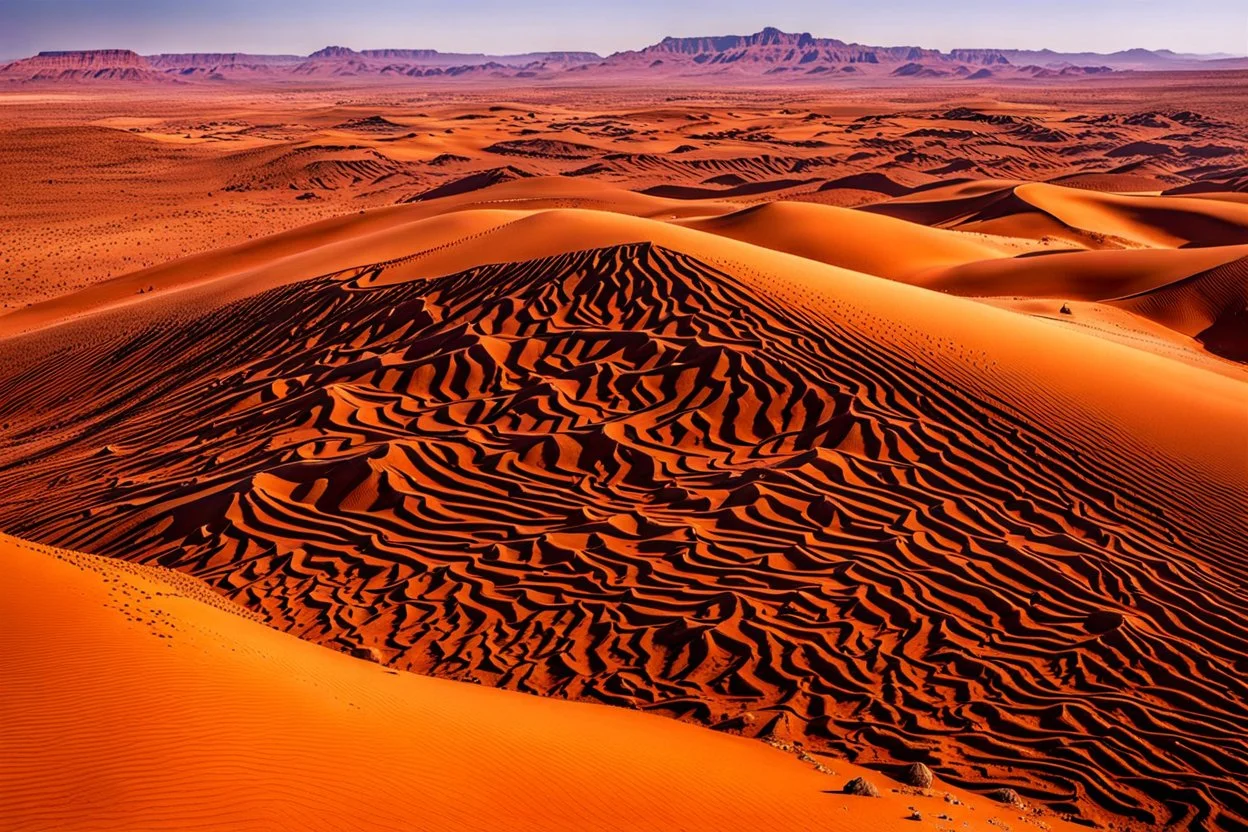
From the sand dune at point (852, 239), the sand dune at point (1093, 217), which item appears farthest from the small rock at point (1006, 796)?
the sand dune at point (1093, 217)

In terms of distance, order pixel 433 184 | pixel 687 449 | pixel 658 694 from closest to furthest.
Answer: pixel 658 694
pixel 687 449
pixel 433 184

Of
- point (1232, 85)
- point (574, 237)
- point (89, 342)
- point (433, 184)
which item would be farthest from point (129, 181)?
point (1232, 85)

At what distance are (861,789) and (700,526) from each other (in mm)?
4293

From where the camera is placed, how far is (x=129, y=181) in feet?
189

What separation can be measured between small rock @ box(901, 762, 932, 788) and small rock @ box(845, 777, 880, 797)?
0.46 meters

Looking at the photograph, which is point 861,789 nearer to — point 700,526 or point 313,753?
point 313,753

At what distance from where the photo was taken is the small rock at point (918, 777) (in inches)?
279

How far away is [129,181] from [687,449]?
55.2 metres

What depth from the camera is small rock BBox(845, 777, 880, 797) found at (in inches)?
265

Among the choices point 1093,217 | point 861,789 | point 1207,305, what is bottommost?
point 861,789

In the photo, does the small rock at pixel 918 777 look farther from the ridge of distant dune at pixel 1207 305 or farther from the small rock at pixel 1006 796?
the ridge of distant dune at pixel 1207 305

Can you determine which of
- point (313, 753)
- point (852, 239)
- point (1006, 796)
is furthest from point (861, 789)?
point (852, 239)

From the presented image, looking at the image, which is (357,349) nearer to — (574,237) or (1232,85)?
(574,237)

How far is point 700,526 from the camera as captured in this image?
35.3 feet
